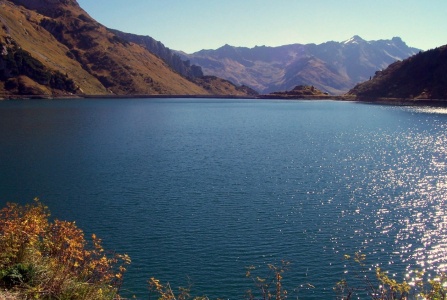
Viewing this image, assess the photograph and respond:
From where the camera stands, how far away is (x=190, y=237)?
33250 millimetres

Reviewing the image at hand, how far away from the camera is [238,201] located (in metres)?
43.2

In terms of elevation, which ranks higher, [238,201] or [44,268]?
[44,268]

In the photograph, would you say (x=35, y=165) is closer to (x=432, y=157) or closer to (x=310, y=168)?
(x=310, y=168)

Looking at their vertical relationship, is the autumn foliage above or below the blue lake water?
above


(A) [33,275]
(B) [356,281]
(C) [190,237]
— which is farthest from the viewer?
(C) [190,237]

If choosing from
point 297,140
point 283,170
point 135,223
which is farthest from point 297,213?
point 297,140

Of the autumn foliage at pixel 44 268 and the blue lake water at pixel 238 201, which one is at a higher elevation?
the autumn foliage at pixel 44 268

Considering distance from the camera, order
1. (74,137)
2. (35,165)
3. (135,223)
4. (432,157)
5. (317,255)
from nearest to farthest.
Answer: (317,255)
(135,223)
(35,165)
(432,157)
(74,137)

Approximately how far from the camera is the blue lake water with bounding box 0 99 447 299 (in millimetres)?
28844

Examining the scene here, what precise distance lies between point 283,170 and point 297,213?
65.5 ft

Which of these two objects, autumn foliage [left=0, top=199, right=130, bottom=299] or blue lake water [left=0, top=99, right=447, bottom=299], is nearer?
autumn foliage [left=0, top=199, right=130, bottom=299]

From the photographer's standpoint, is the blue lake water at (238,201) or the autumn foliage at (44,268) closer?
the autumn foliage at (44,268)

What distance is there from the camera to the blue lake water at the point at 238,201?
28.8 meters

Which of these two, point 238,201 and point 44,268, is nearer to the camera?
point 44,268
